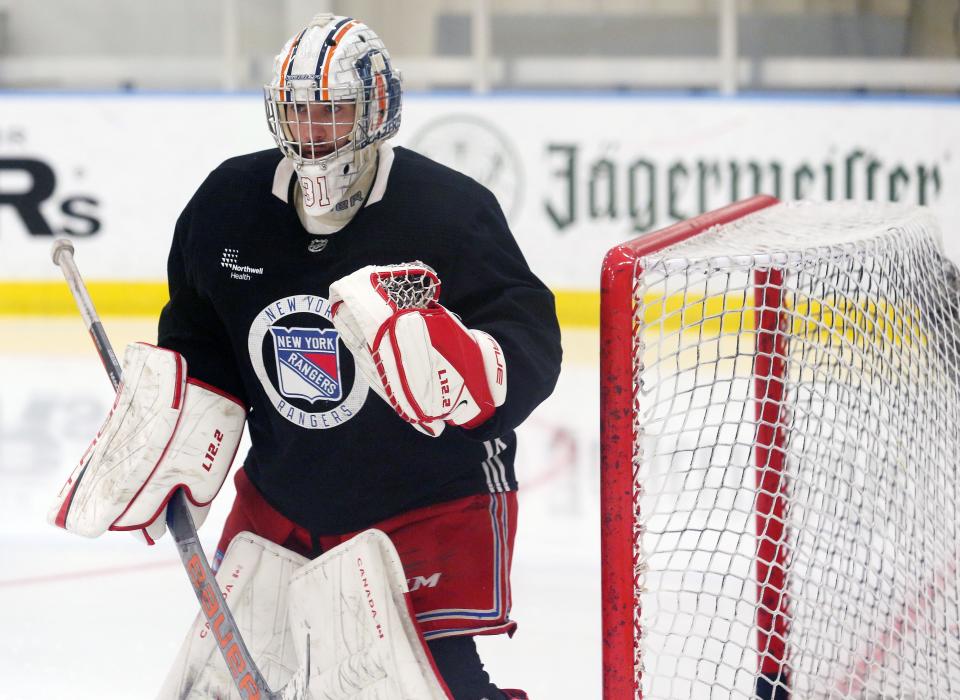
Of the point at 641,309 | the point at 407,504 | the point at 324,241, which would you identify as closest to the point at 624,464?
the point at 641,309

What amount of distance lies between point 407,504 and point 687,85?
423 centimetres

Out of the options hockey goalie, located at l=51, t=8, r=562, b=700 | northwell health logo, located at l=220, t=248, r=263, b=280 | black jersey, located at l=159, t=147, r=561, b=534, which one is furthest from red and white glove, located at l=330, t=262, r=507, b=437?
northwell health logo, located at l=220, t=248, r=263, b=280

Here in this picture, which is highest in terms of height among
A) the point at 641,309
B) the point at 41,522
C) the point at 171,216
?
the point at 641,309

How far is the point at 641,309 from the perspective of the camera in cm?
127

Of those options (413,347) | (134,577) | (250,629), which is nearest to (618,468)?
(413,347)

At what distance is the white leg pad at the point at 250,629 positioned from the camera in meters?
1.54

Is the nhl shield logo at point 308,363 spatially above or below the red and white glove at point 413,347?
below

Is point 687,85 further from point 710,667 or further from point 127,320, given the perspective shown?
point 710,667

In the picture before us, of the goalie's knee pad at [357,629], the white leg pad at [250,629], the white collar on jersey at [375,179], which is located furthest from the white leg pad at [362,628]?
the white collar on jersey at [375,179]

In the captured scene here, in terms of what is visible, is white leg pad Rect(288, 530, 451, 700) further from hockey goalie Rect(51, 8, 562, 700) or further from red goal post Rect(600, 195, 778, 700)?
red goal post Rect(600, 195, 778, 700)

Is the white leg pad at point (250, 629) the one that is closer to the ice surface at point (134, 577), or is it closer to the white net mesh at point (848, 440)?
the white net mesh at point (848, 440)

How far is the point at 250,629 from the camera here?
1.55 metres

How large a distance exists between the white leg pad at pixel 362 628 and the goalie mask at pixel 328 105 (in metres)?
0.38

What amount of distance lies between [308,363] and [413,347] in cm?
30
